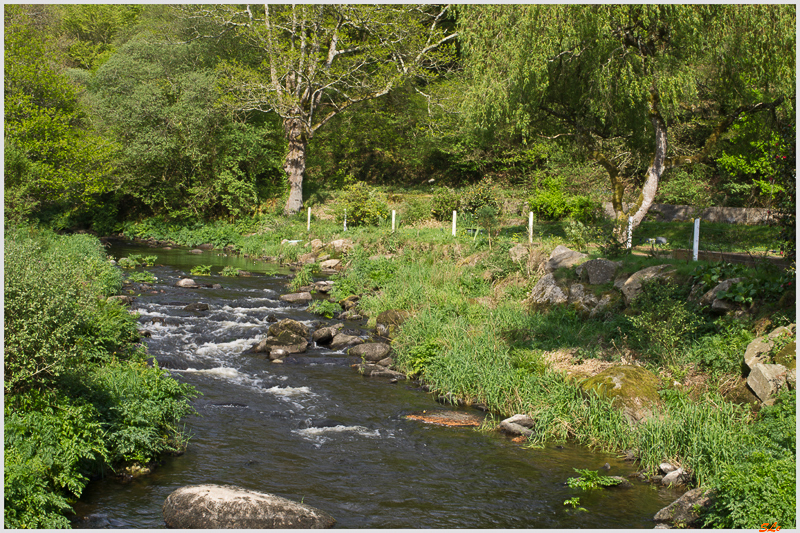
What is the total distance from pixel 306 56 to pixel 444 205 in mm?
11954

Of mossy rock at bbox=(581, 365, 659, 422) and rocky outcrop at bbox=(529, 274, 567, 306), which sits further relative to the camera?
rocky outcrop at bbox=(529, 274, 567, 306)

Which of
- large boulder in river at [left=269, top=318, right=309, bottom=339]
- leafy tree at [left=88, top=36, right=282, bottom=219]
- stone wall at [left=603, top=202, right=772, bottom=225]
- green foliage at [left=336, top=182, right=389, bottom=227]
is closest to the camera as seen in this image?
A: large boulder in river at [left=269, top=318, right=309, bottom=339]

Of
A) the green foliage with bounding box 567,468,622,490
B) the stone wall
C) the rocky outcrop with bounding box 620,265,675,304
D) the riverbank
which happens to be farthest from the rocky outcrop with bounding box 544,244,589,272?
the stone wall

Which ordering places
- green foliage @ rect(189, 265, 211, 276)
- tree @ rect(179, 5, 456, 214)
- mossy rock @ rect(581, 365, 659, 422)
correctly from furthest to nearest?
tree @ rect(179, 5, 456, 214), green foliage @ rect(189, 265, 211, 276), mossy rock @ rect(581, 365, 659, 422)

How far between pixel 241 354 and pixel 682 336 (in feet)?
28.9

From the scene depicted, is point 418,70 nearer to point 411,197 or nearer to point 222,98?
point 411,197

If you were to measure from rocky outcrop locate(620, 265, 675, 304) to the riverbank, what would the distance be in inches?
10.4

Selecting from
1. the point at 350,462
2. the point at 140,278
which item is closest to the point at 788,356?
the point at 350,462

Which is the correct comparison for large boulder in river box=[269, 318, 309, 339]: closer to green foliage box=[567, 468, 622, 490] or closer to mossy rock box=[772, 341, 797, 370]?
green foliage box=[567, 468, 622, 490]

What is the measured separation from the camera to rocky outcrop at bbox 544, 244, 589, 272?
593 inches

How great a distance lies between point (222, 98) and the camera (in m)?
33.7

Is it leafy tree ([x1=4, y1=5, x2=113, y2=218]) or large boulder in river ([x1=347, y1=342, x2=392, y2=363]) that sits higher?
leafy tree ([x1=4, y1=5, x2=113, y2=218])

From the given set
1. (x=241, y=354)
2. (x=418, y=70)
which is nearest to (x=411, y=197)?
(x=418, y=70)

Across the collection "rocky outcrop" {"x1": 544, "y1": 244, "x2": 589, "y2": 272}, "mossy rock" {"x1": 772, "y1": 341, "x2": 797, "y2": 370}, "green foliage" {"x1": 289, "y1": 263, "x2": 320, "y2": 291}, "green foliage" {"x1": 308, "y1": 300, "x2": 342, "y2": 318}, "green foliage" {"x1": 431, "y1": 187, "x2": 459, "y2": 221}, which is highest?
"green foliage" {"x1": 431, "y1": 187, "x2": 459, "y2": 221}
